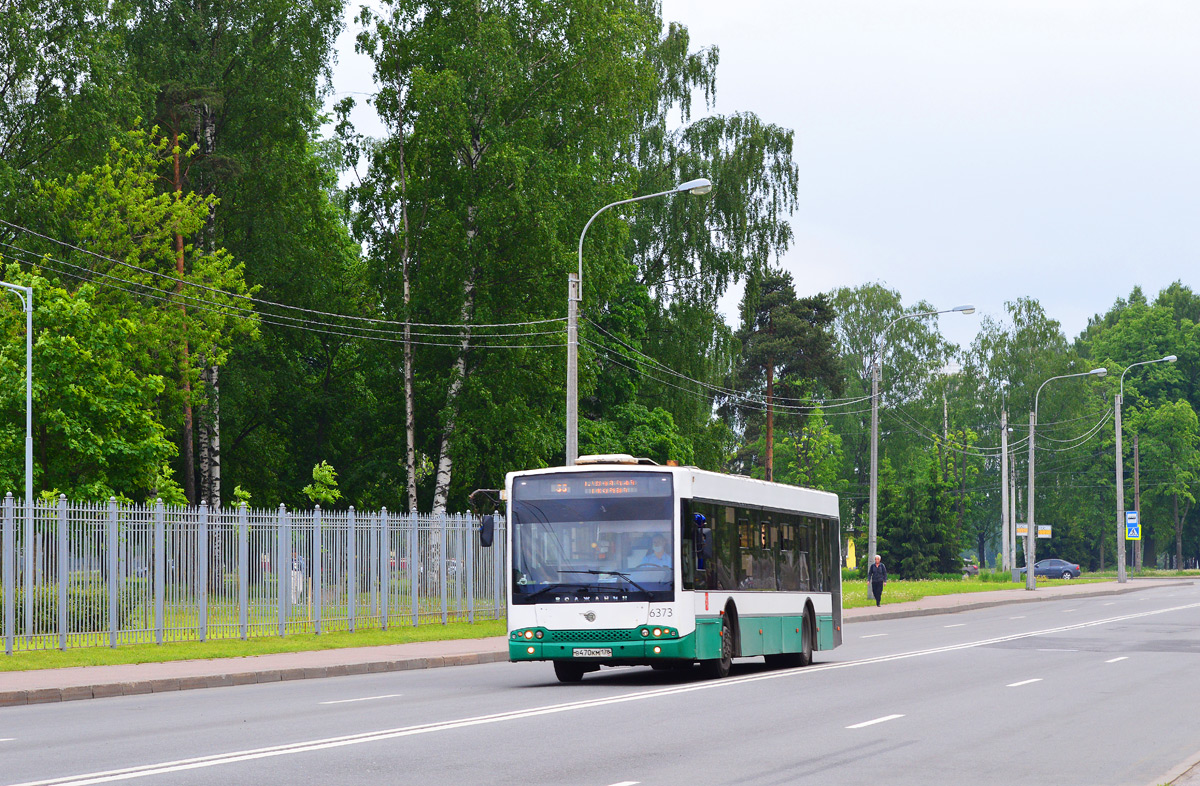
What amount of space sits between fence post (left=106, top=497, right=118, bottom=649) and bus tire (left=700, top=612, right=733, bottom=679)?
9.09m

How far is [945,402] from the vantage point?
103m

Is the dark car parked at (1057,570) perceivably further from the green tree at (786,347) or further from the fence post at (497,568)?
the fence post at (497,568)

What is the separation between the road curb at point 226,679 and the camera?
17.0 m

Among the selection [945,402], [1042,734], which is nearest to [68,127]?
[1042,734]

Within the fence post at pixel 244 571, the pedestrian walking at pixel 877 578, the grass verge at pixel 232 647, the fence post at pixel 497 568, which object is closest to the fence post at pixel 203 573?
the grass verge at pixel 232 647

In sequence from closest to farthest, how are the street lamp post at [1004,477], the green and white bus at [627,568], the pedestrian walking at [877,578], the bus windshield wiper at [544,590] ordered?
the green and white bus at [627,568] < the bus windshield wiper at [544,590] < the pedestrian walking at [877,578] < the street lamp post at [1004,477]

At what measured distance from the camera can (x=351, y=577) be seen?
2805 cm

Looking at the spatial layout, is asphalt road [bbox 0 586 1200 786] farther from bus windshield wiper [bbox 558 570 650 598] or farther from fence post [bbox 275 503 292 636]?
fence post [bbox 275 503 292 636]

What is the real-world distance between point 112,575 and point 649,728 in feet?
40.0

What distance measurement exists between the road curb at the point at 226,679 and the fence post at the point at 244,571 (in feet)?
13.1

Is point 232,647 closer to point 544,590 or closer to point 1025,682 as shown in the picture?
point 544,590

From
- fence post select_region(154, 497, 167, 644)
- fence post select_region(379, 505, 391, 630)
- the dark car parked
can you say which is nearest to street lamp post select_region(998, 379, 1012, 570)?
the dark car parked

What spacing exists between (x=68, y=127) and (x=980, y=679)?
109ft

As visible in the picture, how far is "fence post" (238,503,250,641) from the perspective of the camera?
25.2 meters
